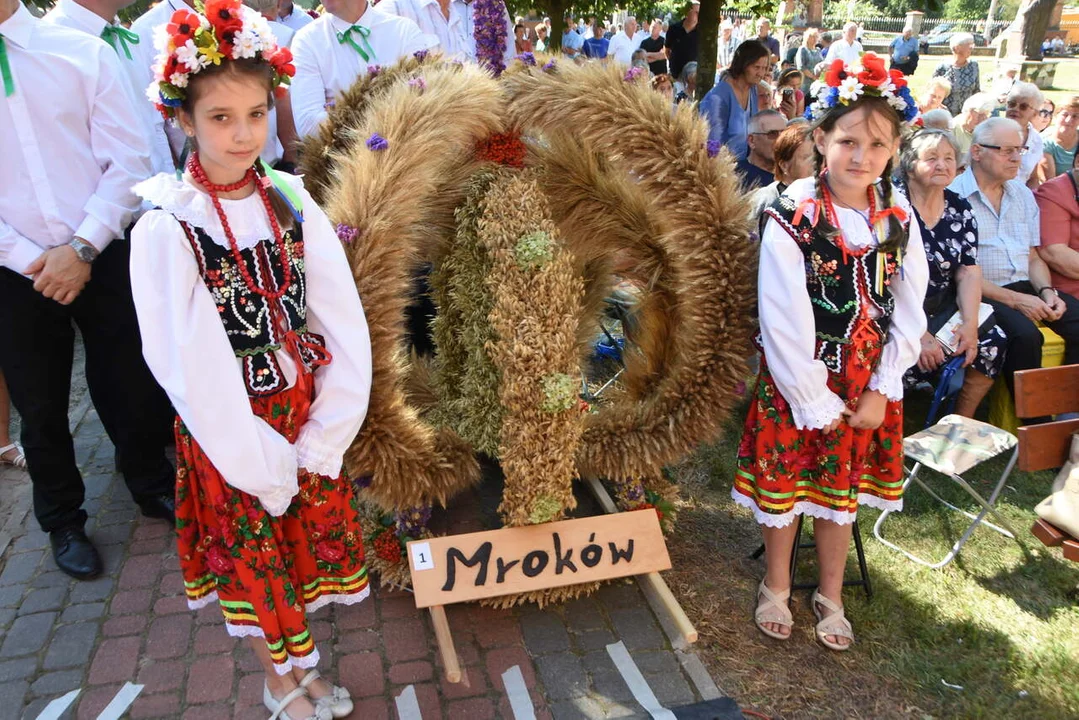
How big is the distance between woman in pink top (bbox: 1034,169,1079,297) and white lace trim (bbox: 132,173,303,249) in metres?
4.52

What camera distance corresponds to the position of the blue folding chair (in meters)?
4.42

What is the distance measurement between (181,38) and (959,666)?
331cm

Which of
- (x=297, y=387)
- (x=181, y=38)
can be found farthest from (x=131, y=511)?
(x=181, y=38)

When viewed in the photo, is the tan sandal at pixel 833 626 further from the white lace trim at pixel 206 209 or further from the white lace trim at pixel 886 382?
the white lace trim at pixel 206 209

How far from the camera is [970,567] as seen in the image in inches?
141

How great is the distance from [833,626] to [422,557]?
5.28ft

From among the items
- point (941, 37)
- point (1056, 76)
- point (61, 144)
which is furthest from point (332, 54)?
point (941, 37)

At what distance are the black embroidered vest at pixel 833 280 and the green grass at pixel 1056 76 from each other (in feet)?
55.3

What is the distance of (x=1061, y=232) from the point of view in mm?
4766

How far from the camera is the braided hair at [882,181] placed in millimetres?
2682

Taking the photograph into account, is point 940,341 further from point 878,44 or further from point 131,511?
point 878,44

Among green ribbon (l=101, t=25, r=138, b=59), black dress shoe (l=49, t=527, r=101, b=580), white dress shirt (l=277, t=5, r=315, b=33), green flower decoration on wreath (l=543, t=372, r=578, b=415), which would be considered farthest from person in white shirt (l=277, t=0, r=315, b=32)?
green flower decoration on wreath (l=543, t=372, r=578, b=415)

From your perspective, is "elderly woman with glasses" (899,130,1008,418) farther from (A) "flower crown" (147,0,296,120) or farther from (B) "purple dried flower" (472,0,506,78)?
(A) "flower crown" (147,0,296,120)

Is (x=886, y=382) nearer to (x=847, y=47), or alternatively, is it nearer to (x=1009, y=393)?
(x=1009, y=393)
